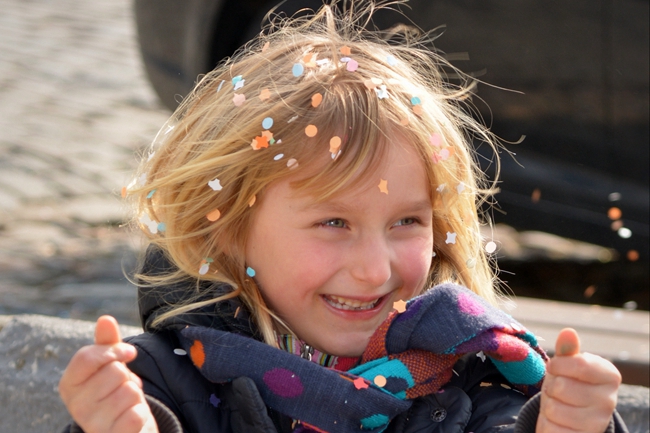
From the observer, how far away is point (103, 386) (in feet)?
4.51

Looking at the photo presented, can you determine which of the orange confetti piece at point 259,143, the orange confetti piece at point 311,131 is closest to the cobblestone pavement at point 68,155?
the orange confetti piece at point 259,143

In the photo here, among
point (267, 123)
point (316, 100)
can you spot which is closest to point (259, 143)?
point (267, 123)

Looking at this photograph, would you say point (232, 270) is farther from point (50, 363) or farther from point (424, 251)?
point (50, 363)

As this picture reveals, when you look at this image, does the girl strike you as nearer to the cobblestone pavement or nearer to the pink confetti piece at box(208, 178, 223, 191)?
the pink confetti piece at box(208, 178, 223, 191)

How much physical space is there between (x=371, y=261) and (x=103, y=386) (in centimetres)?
56

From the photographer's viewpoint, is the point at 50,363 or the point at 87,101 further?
the point at 87,101

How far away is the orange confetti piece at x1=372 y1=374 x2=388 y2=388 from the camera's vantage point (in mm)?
1640

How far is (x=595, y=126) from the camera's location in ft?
10.9

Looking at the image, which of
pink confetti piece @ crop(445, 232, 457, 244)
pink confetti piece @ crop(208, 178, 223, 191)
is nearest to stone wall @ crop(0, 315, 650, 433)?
pink confetti piece @ crop(445, 232, 457, 244)

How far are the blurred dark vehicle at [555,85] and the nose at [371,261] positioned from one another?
1.53m

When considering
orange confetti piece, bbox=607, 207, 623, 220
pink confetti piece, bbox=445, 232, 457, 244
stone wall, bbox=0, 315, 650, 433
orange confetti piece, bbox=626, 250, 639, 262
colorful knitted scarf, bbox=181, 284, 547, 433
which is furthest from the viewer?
orange confetti piece, bbox=626, 250, 639, 262

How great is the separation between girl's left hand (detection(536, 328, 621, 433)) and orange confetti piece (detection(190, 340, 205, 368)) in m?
0.65

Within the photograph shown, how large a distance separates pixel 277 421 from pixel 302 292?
10.0 inches

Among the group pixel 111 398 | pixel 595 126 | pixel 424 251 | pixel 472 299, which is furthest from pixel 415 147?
pixel 595 126
